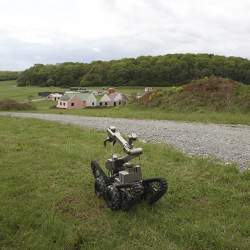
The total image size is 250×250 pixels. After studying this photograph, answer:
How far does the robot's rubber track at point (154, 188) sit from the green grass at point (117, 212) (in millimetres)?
259

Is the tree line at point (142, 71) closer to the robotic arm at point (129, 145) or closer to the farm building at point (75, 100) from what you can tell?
the farm building at point (75, 100)

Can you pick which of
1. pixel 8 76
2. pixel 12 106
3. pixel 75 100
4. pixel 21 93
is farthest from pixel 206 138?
pixel 8 76

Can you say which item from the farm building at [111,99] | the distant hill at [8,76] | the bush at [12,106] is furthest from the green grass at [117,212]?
the distant hill at [8,76]

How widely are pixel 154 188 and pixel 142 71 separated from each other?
8138cm

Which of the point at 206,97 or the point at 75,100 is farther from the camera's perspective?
the point at 75,100

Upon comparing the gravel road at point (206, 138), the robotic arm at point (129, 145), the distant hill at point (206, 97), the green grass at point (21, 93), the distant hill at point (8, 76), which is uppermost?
the distant hill at point (8, 76)

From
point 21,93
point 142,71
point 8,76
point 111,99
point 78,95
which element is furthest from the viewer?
point 8,76

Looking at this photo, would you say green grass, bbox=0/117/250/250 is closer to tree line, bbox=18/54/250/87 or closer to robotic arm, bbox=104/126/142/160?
robotic arm, bbox=104/126/142/160

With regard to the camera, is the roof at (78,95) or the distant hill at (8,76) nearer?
the roof at (78,95)

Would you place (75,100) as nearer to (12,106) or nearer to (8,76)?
(12,106)

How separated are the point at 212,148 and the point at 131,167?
7.35 metres

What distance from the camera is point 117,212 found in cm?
752

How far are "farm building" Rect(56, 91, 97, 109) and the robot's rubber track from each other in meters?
53.9

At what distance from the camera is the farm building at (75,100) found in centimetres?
6188
